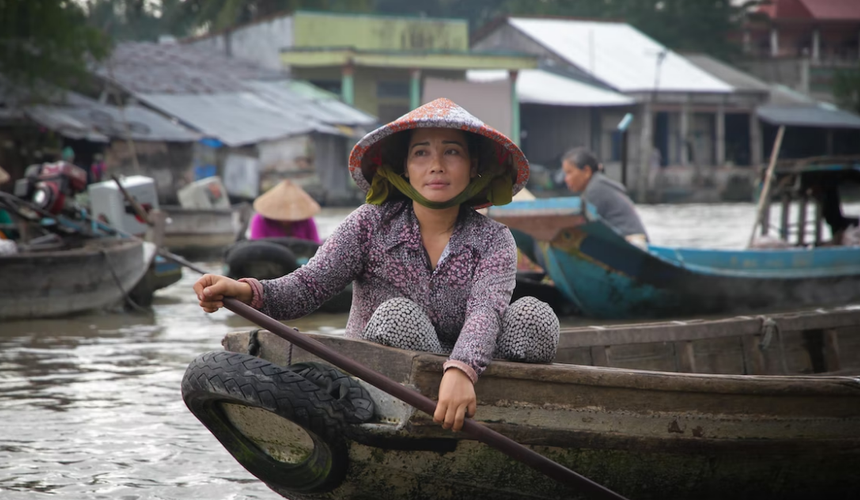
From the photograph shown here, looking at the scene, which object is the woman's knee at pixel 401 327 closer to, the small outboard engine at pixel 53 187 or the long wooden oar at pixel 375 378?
the long wooden oar at pixel 375 378

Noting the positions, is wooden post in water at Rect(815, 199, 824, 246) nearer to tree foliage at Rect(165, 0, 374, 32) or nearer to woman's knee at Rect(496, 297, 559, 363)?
woman's knee at Rect(496, 297, 559, 363)

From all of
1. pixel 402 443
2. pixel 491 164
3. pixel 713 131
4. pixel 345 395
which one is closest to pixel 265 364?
pixel 345 395

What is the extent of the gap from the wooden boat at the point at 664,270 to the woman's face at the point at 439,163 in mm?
Answer: 4497

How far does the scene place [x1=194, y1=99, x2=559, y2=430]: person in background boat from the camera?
2.97 meters

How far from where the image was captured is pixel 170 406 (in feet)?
17.5

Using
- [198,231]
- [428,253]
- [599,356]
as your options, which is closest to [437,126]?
[428,253]

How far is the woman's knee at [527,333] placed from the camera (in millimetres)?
2977

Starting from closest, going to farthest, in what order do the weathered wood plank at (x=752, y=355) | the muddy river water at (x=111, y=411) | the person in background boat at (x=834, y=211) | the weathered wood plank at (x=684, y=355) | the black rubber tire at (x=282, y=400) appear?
the black rubber tire at (x=282, y=400)
the muddy river water at (x=111, y=411)
the weathered wood plank at (x=684, y=355)
the weathered wood plank at (x=752, y=355)
the person in background boat at (x=834, y=211)

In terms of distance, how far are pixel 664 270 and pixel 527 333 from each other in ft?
18.0

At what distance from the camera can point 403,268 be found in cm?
312

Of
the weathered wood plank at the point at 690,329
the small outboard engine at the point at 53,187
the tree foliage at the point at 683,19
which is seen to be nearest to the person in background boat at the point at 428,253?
the weathered wood plank at the point at 690,329

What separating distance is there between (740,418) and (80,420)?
10.5 ft


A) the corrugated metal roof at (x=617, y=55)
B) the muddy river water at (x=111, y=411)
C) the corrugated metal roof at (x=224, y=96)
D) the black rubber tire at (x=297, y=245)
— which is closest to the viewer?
the muddy river water at (x=111, y=411)

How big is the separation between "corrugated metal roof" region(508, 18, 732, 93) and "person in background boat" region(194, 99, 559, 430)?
78.7ft
